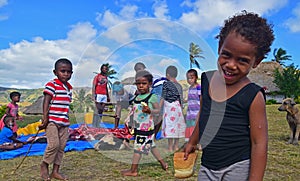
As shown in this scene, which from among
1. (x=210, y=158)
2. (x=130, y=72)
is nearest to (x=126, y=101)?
(x=130, y=72)

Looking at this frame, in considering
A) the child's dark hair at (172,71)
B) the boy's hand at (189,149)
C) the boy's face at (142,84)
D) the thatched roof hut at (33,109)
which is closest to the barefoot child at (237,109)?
the boy's hand at (189,149)

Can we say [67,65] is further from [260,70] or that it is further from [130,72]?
[260,70]

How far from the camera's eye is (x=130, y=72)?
3670 mm

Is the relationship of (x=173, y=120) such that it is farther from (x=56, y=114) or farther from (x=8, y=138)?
(x=8, y=138)

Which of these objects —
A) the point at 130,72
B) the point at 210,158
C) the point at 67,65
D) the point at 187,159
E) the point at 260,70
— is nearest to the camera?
the point at 210,158

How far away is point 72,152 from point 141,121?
7.19 ft

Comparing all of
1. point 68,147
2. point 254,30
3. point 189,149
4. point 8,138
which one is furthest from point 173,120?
point 254,30

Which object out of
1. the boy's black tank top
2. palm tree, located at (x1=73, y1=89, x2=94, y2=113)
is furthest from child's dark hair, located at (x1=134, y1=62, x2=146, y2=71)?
the boy's black tank top

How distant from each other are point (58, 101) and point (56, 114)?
0.17 metres

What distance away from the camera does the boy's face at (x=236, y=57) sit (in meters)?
1.62

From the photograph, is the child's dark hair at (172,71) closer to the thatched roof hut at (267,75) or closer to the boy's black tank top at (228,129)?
the boy's black tank top at (228,129)

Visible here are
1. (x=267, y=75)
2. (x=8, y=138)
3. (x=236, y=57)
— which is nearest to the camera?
(x=236, y=57)

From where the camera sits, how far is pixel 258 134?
1658 millimetres

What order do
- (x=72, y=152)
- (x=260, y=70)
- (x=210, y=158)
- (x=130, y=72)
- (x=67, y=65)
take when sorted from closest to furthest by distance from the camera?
(x=210, y=158), (x=130, y=72), (x=67, y=65), (x=72, y=152), (x=260, y=70)
